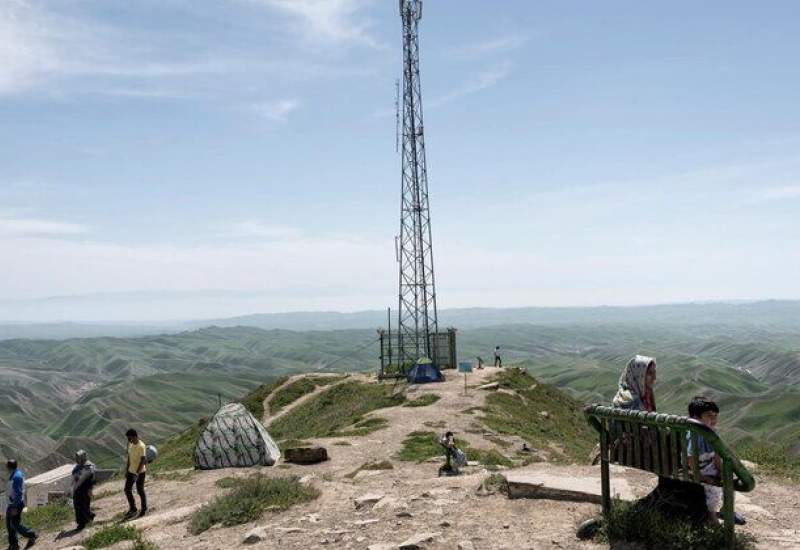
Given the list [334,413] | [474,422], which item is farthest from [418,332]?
[474,422]

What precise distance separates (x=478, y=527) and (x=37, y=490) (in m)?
33.3

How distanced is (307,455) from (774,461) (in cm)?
1579

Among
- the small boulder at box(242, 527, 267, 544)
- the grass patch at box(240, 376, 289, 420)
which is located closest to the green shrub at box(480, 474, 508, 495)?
the small boulder at box(242, 527, 267, 544)

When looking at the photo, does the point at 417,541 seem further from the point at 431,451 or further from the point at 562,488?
the point at 431,451

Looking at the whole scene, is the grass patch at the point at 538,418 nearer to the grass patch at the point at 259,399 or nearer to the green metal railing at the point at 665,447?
the green metal railing at the point at 665,447

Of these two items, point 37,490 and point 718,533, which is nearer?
point 718,533

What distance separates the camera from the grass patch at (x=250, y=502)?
12430 millimetres

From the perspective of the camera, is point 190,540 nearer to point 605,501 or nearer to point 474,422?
point 605,501

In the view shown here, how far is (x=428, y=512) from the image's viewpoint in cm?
1095

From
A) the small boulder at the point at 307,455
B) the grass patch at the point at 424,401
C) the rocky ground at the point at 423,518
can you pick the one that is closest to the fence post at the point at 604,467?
the rocky ground at the point at 423,518

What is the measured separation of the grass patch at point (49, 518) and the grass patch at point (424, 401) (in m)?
21.2

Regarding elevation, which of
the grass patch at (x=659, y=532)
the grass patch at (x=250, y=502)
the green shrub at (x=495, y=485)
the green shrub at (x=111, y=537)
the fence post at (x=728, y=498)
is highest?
the fence post at (x=728, y=498)

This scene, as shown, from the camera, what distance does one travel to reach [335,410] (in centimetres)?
4366

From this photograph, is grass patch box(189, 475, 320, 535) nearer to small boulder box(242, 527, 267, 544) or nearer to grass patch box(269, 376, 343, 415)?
small boulder box(242, 527, 267, 544)
